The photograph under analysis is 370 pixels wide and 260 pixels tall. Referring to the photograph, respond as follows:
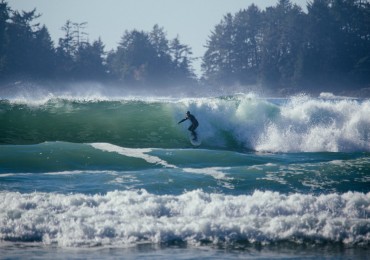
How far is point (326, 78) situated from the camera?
259 feet

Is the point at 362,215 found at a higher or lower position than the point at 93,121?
lower

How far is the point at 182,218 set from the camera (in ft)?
29.5

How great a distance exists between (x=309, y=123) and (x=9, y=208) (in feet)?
49.5

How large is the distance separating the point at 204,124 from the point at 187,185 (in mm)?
10398

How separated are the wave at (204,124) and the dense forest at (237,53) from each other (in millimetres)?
50495

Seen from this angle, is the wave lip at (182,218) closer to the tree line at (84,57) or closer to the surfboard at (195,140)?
the surfboard at (195,140)

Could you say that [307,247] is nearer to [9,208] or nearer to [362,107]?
[9,208]

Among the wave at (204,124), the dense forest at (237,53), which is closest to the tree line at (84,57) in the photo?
the dense forest at (237,53)

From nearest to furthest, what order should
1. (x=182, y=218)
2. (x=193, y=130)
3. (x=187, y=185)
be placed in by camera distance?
1. (x=182, y=218)
2. (x=187, y=185)
3. (x=193, y=130)

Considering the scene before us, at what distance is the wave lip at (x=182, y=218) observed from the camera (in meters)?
8.31

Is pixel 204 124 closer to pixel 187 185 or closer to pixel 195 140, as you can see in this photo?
pixel 195 140

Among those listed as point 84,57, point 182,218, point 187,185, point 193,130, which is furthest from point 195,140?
point 84,57

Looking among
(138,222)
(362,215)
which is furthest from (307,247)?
(138,222)

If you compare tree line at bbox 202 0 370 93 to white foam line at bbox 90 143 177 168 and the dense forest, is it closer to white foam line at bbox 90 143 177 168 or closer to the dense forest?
the dense forest
